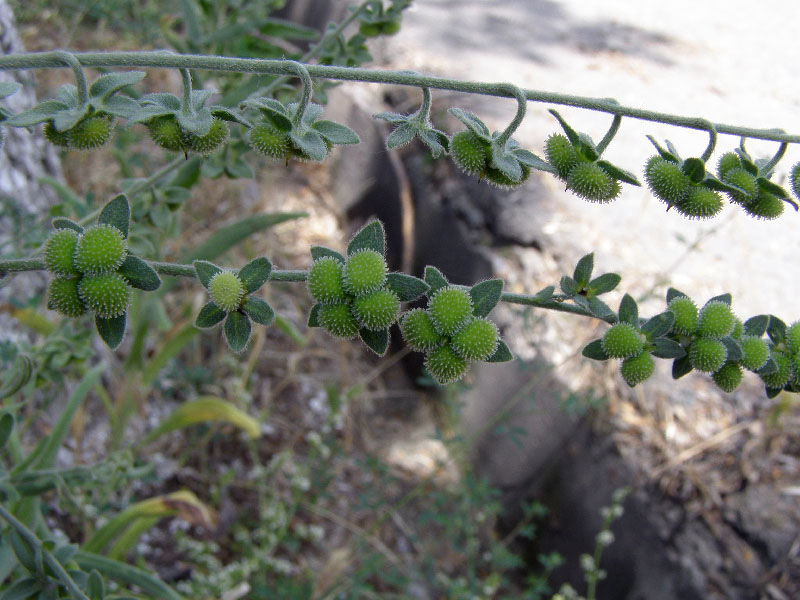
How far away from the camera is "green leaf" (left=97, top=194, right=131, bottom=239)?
701 mm

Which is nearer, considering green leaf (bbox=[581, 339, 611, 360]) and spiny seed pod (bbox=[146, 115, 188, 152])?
spiny seed pod (bbox=[146, 115, 188, 152])

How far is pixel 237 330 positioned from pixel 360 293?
0.15 meters

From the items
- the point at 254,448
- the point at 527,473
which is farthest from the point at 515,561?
the point at 254,448

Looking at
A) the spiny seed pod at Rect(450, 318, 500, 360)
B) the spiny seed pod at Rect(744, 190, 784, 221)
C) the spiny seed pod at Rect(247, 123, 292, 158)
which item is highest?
the spiny seed pod at Rect(744, 190, 784, 221)

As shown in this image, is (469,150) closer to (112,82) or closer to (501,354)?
(501,354)

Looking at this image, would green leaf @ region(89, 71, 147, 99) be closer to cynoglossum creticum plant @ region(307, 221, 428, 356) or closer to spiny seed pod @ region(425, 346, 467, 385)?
cynoglossum creticum plant @ region(307, 221, 428, 356)

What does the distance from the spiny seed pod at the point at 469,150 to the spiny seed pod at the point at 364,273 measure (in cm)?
15

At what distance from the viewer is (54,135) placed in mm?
663

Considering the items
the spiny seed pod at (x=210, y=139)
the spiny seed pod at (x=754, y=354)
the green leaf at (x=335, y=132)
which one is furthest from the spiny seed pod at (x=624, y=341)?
the spiny seed pod at (x=210, y=139)

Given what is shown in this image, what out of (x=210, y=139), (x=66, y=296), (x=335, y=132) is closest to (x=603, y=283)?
(x=335, y=132)

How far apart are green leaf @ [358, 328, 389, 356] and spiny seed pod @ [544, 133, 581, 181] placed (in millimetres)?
257

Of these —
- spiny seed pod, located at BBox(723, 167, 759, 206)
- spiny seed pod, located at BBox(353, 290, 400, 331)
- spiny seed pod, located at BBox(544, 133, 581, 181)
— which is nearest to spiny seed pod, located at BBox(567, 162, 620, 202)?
spiny seed pod, located at BBox(544, 133, 581, 181)

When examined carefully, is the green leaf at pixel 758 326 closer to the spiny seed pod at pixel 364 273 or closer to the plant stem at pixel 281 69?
the plant stem at pixel 281 69

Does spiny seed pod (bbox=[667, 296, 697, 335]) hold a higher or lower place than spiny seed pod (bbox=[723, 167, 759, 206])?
lower
